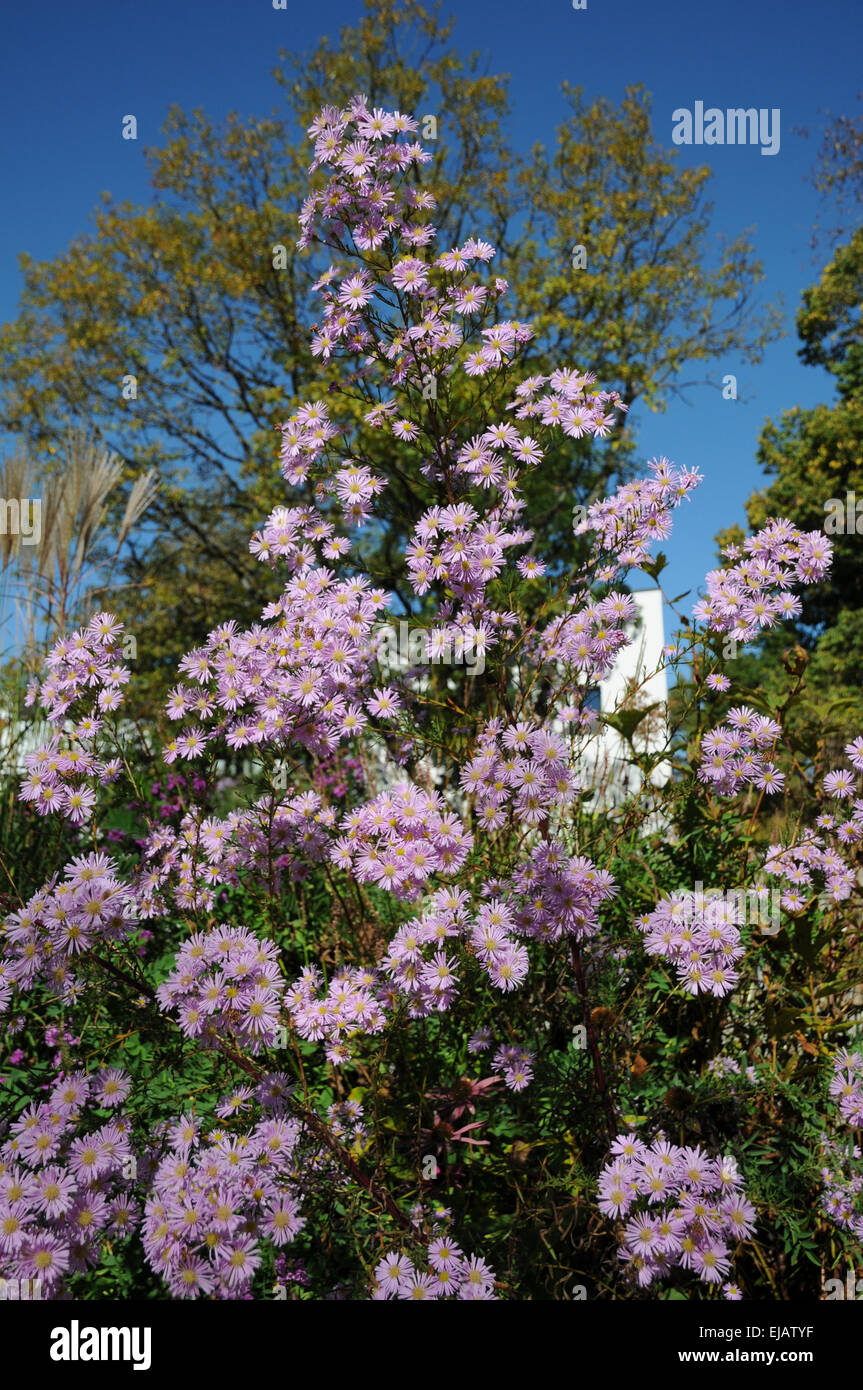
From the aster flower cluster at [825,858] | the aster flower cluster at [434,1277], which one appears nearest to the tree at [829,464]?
the aster flower cluster at [825,858]

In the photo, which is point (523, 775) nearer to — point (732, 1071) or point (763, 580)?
point (763, 580)

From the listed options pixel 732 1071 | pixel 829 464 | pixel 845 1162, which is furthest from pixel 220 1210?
pixel 829 464

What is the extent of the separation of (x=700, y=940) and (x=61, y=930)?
118cm

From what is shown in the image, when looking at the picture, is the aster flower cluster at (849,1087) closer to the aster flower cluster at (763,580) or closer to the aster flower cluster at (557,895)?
the aster flower cluster at (557,895)

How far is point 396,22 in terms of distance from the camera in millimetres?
13727

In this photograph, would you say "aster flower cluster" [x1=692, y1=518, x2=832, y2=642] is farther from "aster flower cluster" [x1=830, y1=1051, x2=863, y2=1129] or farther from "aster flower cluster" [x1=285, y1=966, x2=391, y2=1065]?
"aster flower cluster" [x1=285, y1=966, x2=391, y2=1065]

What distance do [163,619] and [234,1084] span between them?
1237 centimetres

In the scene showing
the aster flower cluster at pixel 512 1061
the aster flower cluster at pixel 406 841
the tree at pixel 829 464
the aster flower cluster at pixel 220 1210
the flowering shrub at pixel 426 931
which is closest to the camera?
the aster flower cluster at pixel 220 1210

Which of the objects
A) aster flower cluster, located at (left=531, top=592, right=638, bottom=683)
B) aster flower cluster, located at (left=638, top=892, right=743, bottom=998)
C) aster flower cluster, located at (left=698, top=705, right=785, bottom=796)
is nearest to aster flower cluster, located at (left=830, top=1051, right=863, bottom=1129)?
aster flower cluster, located at (left=638, top=892, right=743, bottom=998)

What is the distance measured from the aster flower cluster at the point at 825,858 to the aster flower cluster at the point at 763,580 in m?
0.52

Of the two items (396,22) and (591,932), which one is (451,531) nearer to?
(591,932)

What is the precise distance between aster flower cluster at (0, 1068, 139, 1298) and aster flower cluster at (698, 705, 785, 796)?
4.59 ft

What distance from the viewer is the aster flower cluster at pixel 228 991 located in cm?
150
